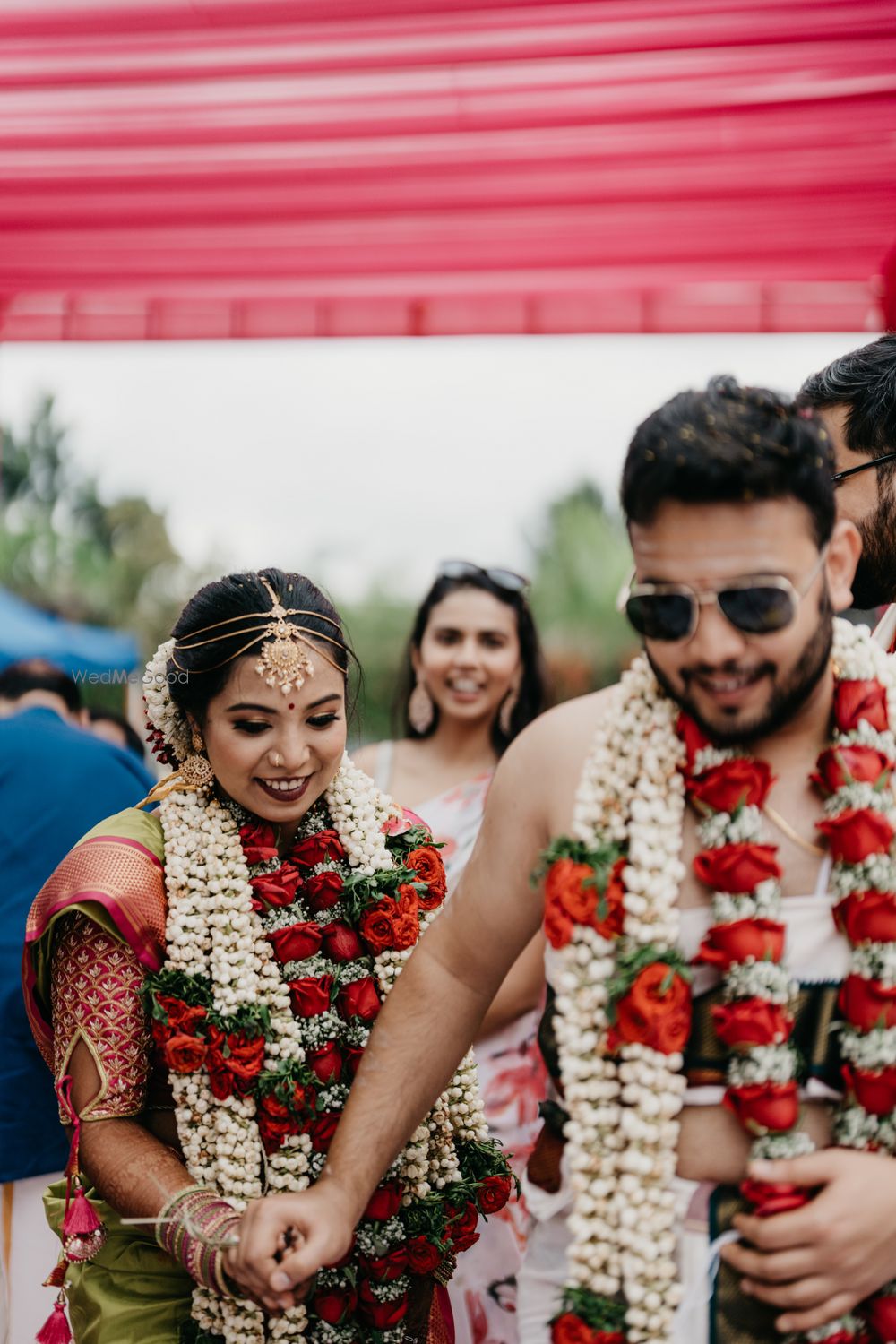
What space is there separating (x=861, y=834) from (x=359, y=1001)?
1.08 m

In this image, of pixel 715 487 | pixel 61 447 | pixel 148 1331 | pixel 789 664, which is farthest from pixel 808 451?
pixel 61 447

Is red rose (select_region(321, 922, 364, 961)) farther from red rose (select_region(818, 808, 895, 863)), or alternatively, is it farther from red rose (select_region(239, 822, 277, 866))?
red rose (select_region(818, 808, 895, 863))

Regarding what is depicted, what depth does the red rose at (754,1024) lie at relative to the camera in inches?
66.6

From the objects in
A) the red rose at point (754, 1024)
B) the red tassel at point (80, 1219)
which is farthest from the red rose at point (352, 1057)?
the red rose at point (754, 1024)

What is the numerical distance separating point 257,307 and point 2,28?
1.48 metres

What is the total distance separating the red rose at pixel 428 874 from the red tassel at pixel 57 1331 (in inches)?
39.8

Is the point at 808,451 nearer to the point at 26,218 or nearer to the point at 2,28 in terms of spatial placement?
the point at 2,28

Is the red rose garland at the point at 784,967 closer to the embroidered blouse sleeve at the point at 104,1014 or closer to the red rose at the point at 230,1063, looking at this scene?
the red rose at the point at 230,1063

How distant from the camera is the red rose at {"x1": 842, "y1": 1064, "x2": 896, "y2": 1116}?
1690 millimetres

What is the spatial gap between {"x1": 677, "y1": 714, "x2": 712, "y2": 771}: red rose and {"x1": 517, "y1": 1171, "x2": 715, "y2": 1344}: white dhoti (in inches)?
23.2

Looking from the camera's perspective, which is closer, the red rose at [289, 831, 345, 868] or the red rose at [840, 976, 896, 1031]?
the red rose at [840, 976, 896, 1031]

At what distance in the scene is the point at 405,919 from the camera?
8.18ft

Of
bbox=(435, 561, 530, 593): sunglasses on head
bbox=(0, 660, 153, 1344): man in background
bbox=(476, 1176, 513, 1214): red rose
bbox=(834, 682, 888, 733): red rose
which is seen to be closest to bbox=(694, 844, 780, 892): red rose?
bbox=(834, 682, 888, 733): red rose

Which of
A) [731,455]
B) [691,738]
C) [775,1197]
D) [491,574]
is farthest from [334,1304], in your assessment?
[491,574]
